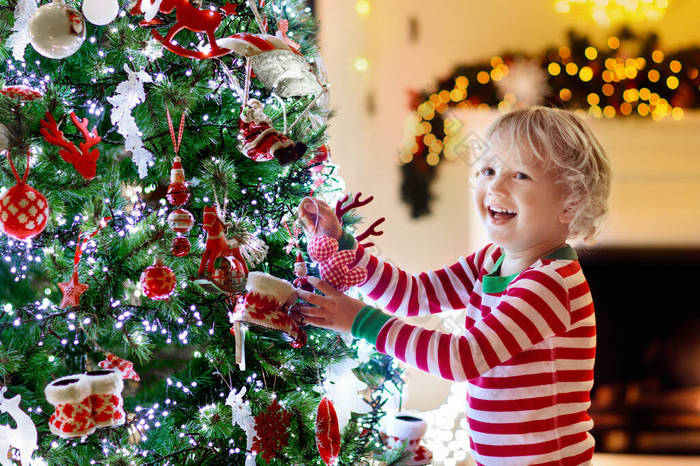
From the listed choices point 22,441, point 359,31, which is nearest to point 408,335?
point 22,441

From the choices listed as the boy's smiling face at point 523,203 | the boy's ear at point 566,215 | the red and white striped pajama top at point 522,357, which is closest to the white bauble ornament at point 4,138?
the red and white striped pajama top at point 522,357

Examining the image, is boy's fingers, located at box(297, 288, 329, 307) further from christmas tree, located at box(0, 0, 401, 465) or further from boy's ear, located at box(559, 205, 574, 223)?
boy's ear, located at box(559, 205, 574, 223)

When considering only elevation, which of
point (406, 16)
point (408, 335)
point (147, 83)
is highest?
point (406, 16)

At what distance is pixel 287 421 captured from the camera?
922mm

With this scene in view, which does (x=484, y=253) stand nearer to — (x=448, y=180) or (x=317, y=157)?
(x=317, y=157)

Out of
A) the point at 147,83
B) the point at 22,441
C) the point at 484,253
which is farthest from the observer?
the point at 484,253

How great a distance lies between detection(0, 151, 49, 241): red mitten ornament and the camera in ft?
2.33

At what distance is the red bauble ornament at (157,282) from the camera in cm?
81

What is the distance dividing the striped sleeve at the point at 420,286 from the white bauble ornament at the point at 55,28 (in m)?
0.55

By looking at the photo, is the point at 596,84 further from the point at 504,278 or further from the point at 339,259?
the point at 339,259

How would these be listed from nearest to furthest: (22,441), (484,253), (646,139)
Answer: (22,441) < (484,253) < (646,139)

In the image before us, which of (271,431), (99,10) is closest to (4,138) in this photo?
(99,10)

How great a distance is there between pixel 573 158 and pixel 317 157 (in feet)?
1.37

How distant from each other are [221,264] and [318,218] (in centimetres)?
19
